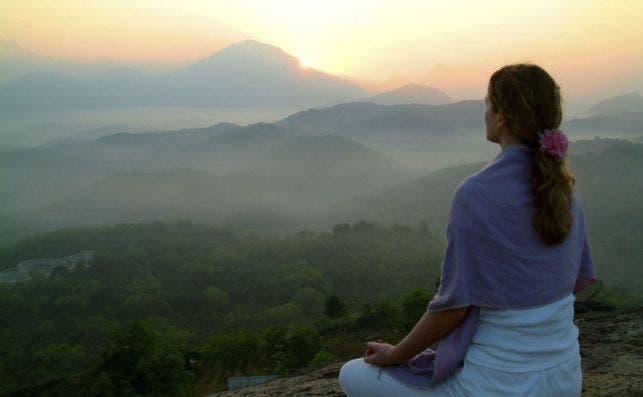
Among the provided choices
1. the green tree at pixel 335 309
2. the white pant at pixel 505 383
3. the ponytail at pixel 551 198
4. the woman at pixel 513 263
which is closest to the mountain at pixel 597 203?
the green tree at pixel 335 309

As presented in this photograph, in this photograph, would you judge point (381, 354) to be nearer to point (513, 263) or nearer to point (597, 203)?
point (513, 263)

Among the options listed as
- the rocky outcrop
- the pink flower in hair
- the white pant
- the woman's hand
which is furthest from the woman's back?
the rocky outcrop

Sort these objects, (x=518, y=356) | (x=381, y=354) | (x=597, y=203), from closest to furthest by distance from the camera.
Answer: (x=518, y=356), (x=381, y=354), (x=597, y=203)

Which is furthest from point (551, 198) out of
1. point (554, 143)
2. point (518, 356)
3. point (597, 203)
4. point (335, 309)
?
point (597, 203)

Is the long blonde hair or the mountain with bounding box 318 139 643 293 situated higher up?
the long blonde hair

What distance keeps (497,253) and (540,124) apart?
0.49m

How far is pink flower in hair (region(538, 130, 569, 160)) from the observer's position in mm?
1821

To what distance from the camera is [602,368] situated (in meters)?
4.20

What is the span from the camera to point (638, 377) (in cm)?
387

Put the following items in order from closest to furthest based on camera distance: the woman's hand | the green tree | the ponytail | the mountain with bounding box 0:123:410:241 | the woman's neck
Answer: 1. the ponytail
2. the woman's neck
3. the woman's hand
4. the green tree
5. the mountain with bounding box 0:123:410:241

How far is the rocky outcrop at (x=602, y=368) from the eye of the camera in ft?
12.3

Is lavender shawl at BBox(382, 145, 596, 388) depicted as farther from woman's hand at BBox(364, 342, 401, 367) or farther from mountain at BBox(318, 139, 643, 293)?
mountain at BBox(318, 139, 643, 293)

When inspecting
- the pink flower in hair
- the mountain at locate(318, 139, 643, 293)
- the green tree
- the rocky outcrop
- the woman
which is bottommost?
the mountain at locate(318, 139, 643, 293)

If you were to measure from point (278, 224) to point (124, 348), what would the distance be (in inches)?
3494
